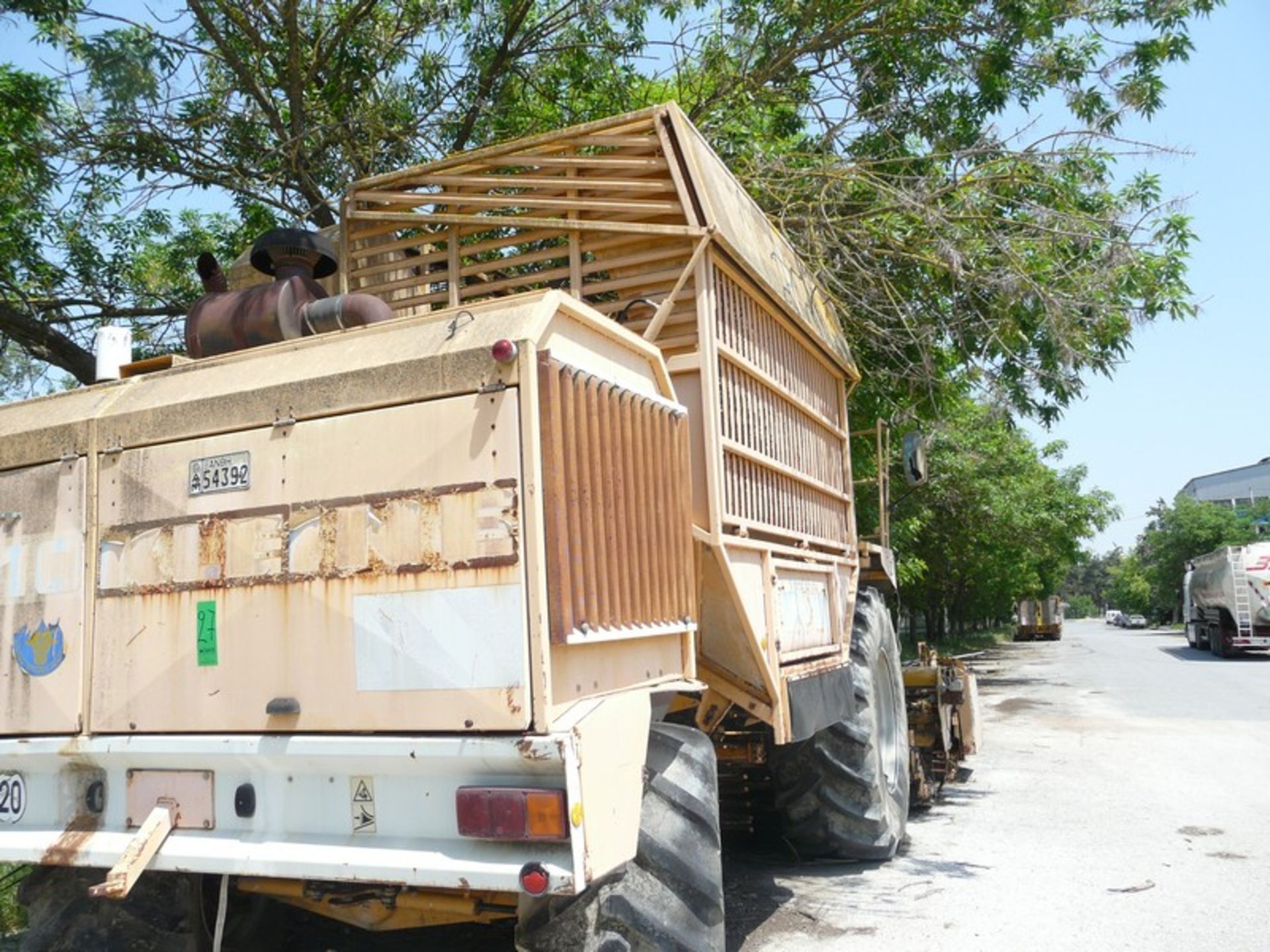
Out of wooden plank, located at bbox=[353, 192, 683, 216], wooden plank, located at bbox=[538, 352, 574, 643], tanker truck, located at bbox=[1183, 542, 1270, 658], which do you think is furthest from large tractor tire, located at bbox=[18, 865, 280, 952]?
tanker truck, located at bbox=[1183, 542, 1270, 658]

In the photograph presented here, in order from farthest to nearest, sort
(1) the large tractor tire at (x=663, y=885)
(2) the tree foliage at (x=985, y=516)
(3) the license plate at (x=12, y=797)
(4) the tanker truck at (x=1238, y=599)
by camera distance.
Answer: (4) the tanker truck at (x=1238, y=599)
(2) the tree foliage at (x=985, y=516)
(3) the license plate at (x=12, y=797)
(1) the large tractor tire at (x=663, y=885)

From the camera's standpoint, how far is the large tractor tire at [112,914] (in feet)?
12.9

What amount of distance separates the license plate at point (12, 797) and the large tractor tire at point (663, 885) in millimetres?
1899

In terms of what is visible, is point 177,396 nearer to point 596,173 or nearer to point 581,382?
point 581,382

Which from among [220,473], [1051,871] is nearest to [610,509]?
[220,473]

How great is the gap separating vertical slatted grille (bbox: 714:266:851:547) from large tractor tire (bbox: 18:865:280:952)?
2.53 m

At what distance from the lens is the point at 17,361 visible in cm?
1045

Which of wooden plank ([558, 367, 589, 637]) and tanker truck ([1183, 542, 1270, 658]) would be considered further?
tanker truck ([1183, 542, 1270, 658])

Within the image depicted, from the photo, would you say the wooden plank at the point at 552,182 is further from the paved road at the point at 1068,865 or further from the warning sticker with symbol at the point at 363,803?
the paved road at the point at 1068,865

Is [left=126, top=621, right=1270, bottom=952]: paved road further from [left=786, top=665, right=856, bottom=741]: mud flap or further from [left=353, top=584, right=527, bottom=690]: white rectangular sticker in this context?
[left=353, top=584, right=527, bottom=690]: white rectangular sticker

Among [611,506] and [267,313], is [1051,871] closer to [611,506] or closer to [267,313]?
[611,506]

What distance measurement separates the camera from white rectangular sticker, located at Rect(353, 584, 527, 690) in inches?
126

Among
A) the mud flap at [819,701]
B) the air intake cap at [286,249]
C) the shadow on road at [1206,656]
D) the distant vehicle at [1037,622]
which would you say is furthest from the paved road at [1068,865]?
the distant vehicle at [1037,622]

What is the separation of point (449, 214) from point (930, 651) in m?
6.50
